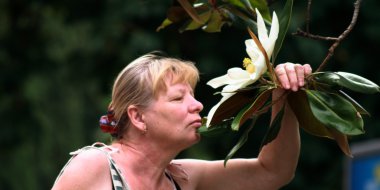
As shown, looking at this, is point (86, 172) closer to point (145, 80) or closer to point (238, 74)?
Answer: point (145, 80)

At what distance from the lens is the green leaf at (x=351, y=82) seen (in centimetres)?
308

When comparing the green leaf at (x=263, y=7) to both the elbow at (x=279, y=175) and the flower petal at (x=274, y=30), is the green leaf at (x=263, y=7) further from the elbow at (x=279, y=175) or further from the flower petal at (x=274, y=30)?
the elbow at (x=279, y=175)

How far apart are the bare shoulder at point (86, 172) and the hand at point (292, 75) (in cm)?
67

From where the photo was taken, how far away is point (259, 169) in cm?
372

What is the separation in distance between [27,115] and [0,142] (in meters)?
0.35

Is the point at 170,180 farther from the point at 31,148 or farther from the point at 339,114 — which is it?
the point at 31,148

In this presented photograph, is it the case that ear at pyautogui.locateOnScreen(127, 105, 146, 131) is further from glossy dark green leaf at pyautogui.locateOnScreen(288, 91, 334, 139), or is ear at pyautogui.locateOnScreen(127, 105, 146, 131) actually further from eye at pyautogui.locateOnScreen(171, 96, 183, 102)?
glossy dark green leaf at pyautogui.locateOnScreen(288, 91, 334, 139)

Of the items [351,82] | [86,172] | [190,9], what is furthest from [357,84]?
[86,172]

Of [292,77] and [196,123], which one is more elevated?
[292,77]

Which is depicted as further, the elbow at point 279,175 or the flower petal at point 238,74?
Answer: the elbow at point 279,175

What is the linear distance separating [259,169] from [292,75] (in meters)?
0.66

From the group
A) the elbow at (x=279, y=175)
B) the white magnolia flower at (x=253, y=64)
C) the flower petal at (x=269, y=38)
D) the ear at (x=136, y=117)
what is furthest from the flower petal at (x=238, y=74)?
the elbow at (x=279, y=175)

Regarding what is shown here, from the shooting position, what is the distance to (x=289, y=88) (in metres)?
3.15

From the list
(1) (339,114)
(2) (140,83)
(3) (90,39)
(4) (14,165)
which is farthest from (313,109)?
(4) (14,165)
